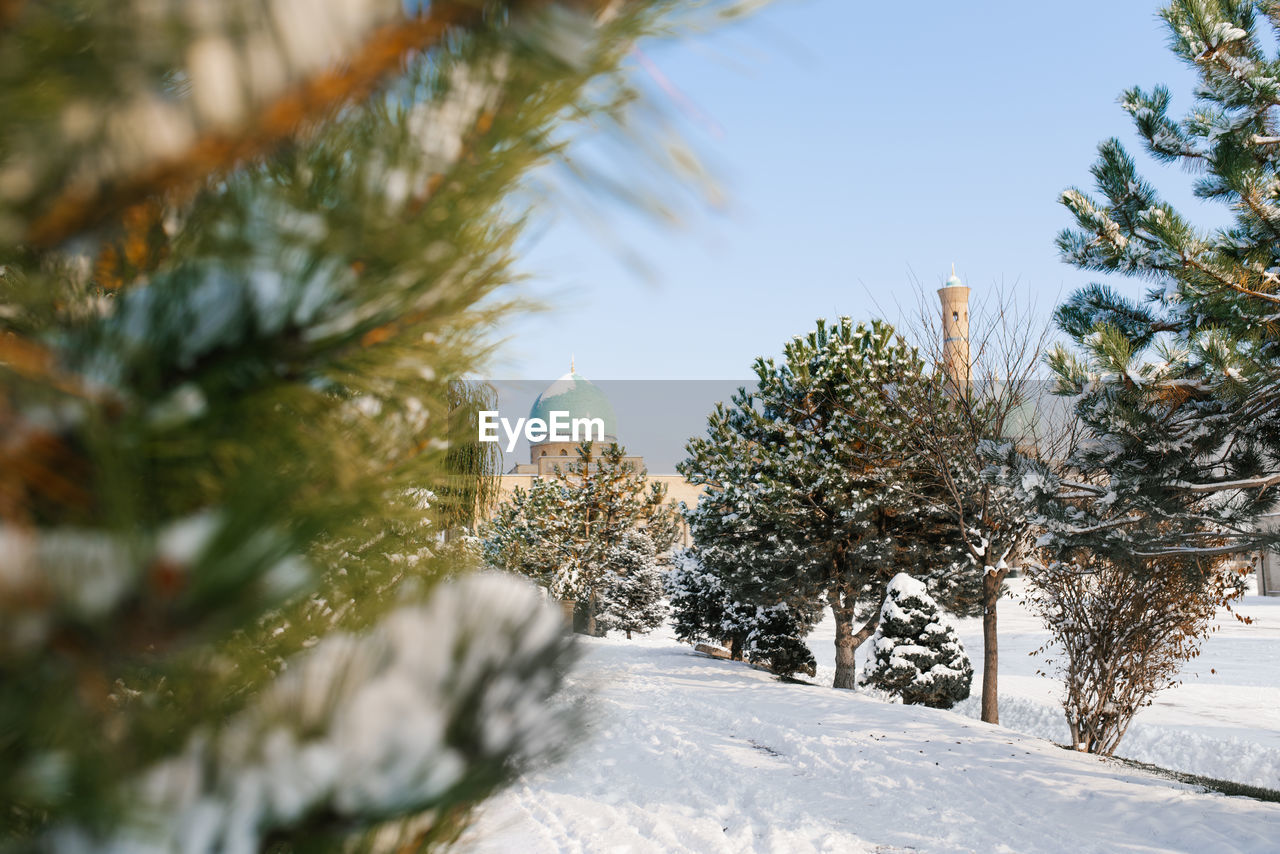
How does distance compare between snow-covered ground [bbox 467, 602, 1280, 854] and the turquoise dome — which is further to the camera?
the turquoise dome

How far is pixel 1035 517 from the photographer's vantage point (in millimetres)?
7223

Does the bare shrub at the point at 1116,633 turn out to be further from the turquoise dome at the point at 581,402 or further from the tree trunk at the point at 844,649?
the turquoise dome at the point at 581,402

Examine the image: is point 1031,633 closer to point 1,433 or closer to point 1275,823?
point 1275,823

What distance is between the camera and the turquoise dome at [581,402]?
4634cm

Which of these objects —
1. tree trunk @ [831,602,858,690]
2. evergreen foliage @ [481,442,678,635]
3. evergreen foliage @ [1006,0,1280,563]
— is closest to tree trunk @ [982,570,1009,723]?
tree trunk @ [831,602,858,690]

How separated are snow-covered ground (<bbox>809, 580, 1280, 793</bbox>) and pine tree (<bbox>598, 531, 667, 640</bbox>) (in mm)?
7833

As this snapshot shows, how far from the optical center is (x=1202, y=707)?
1641cm

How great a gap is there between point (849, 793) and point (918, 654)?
6.63 meters

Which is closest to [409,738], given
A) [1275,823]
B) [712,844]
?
[712,844]

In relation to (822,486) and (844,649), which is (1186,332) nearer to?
(822,486)

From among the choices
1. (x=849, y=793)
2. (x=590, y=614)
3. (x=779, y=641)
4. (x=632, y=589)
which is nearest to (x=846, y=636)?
(x=779, y=641)

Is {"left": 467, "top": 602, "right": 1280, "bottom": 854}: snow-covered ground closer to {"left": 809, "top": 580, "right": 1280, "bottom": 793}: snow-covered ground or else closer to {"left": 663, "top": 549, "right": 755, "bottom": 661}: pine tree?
{"left": 809, "top": 580, "right": 1280, "bottom": 793}: snow-covered ground

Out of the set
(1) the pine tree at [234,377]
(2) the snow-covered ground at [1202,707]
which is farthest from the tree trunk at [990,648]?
(1) the pine tree at [234,377]

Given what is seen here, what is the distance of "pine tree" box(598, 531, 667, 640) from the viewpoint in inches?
1240
